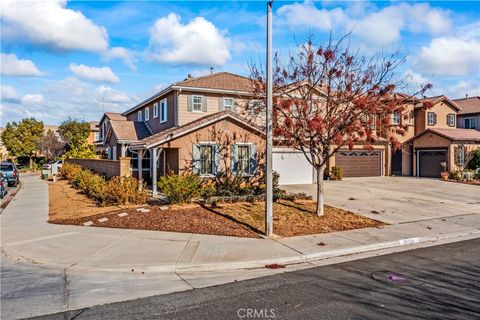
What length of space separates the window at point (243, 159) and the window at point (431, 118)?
19.7m

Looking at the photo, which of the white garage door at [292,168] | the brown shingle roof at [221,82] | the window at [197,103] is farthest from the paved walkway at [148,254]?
the brown shingle roof at [221,82]

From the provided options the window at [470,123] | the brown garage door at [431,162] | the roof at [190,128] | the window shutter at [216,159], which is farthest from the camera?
the window at [470,123]

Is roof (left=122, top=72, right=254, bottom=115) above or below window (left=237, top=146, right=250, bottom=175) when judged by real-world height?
above

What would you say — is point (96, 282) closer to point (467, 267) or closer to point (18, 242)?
point (18, 242)

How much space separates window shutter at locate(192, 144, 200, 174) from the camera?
18969 millimetres

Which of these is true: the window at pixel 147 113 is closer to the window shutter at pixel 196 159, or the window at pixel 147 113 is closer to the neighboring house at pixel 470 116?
the window shutter at pixel 196 159

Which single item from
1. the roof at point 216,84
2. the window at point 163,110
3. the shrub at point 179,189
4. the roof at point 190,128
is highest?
the roof at point 216,84

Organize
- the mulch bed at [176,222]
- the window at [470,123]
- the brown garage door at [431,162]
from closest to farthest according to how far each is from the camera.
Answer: the mulch bed at [176,222]
the brown garage door at [431,162]
the window at [470,123]

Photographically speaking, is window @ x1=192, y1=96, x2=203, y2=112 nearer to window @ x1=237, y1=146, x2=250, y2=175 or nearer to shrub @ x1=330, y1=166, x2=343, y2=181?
window @ x1=237, y1=146, x2=250, y2=175

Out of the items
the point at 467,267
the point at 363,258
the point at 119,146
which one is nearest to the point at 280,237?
the point at 363,258

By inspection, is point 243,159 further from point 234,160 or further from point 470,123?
point 470,123

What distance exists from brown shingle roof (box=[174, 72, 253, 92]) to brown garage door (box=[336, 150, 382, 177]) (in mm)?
9576

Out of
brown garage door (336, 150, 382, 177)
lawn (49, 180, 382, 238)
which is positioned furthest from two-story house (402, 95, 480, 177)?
lawn (49, 180, 382, 238)

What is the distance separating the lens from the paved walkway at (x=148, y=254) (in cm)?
675
